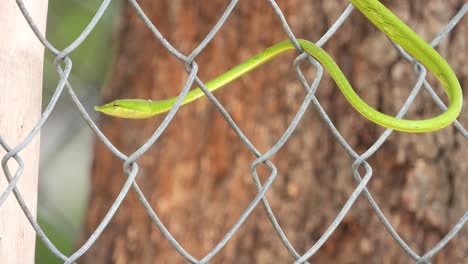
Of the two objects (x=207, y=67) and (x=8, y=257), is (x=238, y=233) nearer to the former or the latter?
(x=207, y=67)

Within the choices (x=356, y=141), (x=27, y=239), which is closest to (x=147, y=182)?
(x=356, y=141)

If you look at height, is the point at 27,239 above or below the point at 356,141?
above

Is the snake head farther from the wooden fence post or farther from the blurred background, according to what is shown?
the blurred background

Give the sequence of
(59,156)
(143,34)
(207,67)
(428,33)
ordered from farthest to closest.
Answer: (59,156) → (143,34) → (207,67) → (428,33)

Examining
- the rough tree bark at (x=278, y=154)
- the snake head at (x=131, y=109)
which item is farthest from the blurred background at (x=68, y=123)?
the snake head at (x=131, y=109)

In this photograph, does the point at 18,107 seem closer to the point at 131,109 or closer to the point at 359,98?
the point at 131,109

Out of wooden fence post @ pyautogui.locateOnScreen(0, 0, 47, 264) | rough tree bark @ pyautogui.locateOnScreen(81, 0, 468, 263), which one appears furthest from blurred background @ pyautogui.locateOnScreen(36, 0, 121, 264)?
wooden fence post @ pyautogui.locateOnScreen(0, 0, 47, 264)
